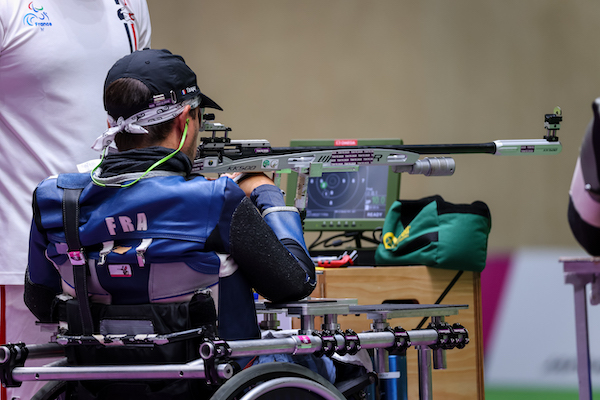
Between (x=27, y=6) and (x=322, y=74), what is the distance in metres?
2.15

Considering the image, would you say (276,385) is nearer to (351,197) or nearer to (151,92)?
(151,92)

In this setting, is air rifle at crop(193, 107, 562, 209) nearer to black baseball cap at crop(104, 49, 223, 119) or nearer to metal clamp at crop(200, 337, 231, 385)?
black baseball cap at crop(104, 49, 223, 119)

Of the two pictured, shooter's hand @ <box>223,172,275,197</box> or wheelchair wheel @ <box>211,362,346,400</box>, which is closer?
wheelchair wheel @ <box>211,362,346,400</box>

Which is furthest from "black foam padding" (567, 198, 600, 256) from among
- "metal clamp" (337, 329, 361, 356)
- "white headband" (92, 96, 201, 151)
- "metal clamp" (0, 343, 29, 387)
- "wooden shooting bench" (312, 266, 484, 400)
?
"wooden shooting bench" (312, 266, 484, 400)

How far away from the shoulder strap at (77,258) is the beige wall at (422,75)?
2.40 metres

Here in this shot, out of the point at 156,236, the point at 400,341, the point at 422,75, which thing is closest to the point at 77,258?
the point at 156,236

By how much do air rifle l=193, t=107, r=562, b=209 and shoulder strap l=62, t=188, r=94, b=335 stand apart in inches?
16.7

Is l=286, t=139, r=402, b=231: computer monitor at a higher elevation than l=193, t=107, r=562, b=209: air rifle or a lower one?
lower

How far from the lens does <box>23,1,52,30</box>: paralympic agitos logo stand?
1560 millimetres

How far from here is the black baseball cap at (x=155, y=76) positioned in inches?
49.0

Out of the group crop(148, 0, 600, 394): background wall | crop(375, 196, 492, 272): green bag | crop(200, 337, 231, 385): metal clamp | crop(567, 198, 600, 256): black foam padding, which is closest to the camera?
crop(567, 198, 600, 256): black foam padding

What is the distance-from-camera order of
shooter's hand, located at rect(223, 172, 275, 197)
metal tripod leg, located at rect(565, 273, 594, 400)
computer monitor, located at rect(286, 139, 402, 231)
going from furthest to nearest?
computer monitor, located at rect(286, 139, 402, 231) → metal tripod leg, located at rect(565, 273, 594, 400) → shooter's hand, located at rect(223, 172, 275, 197)

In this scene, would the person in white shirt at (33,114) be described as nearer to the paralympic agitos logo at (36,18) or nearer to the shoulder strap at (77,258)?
the paralympic agitos logo at (36,18)

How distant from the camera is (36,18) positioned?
1.57 meters
